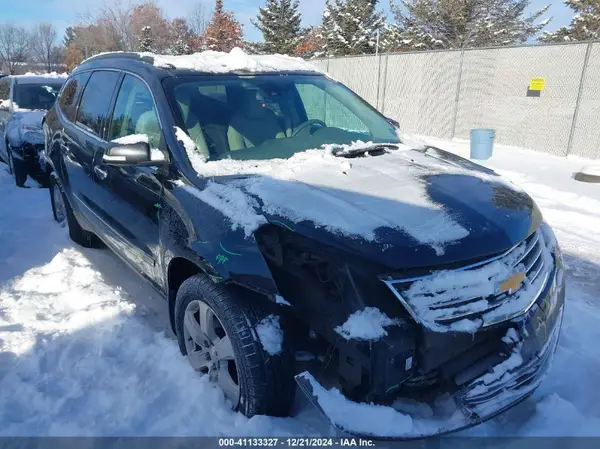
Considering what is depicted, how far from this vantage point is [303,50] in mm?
34312

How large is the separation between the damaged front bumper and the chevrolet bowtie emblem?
129 mm

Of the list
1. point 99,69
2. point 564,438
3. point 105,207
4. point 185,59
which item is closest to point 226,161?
point 185,59

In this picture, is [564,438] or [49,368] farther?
[49,368]

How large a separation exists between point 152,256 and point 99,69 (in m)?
1.97

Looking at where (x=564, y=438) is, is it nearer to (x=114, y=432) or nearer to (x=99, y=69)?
(x=114, y=432)

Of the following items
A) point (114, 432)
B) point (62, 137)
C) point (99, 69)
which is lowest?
point (114, 432)

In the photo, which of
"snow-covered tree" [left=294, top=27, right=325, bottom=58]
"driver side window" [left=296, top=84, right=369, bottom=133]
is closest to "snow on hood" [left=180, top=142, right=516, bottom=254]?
"driver side window" [left=296, top=84, right=369, bottom=133]

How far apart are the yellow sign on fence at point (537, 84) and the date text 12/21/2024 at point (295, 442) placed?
462 inches

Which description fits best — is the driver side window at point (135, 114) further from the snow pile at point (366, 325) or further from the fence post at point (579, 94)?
the fence post at point (579, 94)

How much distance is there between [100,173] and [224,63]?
1254 mm

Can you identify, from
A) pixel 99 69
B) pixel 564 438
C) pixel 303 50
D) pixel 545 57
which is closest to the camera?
pixel 564 438

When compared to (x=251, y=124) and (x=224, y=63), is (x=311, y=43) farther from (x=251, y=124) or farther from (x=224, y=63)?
(x=251, y=124)

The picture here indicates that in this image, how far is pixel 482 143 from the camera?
9.63 metres

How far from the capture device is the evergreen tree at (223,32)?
36575 mm
